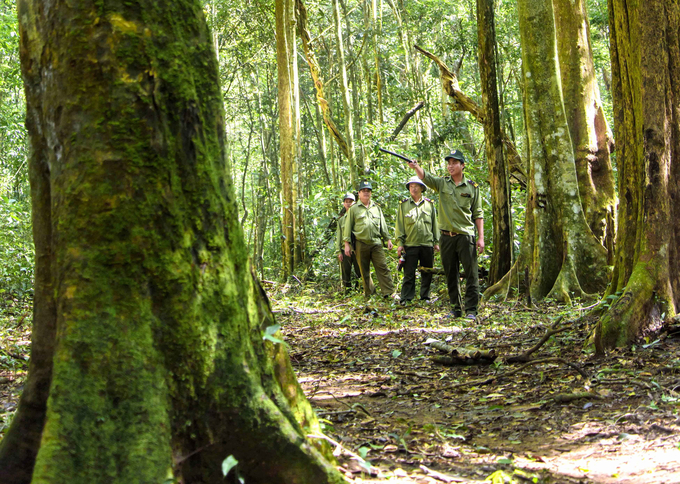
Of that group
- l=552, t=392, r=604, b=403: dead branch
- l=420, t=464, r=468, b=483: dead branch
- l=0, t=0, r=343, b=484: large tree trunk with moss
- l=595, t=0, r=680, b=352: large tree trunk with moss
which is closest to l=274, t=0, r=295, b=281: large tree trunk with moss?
l=595, t=0, r=680, b=352: large tree trunk with moss

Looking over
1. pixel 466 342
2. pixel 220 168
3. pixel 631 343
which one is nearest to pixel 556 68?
pixel 466 342

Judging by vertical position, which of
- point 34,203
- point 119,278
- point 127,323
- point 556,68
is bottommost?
point 127,323

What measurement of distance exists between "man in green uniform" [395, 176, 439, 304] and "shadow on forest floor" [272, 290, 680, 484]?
3.62 metres

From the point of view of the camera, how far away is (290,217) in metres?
17.3

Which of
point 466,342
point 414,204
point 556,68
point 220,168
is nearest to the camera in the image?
point 220,168

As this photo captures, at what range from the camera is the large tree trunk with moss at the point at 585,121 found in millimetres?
9656

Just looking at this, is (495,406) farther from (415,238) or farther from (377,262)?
(377,262)

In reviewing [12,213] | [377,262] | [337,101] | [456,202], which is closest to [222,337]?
[456,202]

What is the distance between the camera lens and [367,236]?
11.4 meters

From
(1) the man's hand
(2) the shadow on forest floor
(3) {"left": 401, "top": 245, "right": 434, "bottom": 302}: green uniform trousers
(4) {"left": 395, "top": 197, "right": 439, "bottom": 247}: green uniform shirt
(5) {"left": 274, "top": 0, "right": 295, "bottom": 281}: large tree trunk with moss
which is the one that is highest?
(5) {"left": 274, "top": 0, "right": 295, "bottom": 281}: large tree trunk with moss

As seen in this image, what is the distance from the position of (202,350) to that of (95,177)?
740 mm

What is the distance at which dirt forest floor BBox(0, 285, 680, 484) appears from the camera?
2.78 meters

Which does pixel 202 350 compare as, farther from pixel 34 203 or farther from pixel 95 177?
pixel 34 203

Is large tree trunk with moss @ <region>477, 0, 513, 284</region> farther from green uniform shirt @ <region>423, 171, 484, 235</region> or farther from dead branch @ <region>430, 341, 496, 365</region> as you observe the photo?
dead branch @ <region>430, 341, 496, 365</region>
